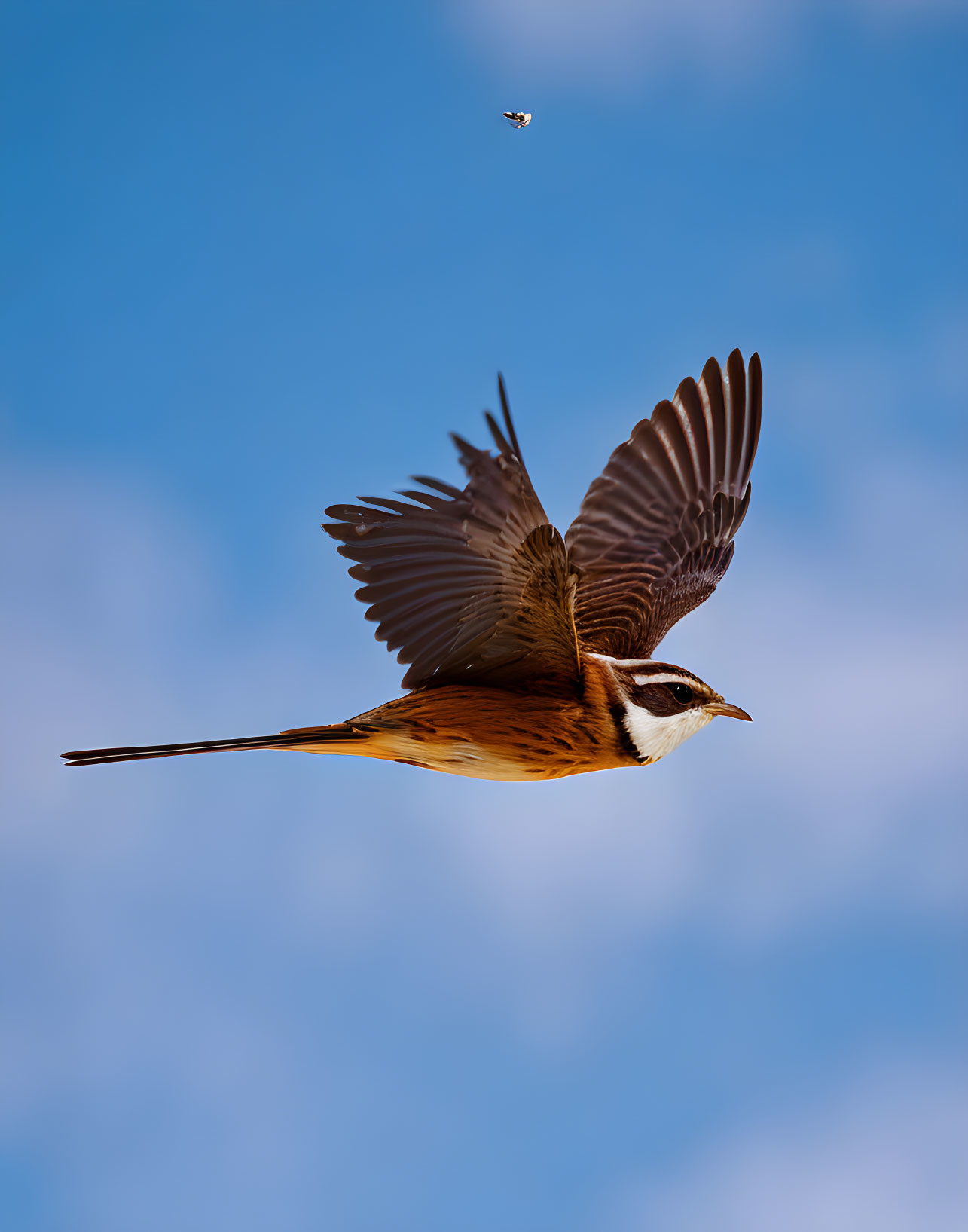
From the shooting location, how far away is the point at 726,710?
539 centimetres

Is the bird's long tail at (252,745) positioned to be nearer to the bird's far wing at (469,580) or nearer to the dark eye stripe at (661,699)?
the bird's far wing at (469,580)

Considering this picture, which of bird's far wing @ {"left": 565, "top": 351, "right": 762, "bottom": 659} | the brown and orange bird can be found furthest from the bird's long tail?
bird's far wing @ {"left": 565, "top": 351, "right": 762, "bottom": 659}

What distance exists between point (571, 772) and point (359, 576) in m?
1.26

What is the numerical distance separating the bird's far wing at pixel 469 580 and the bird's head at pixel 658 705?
0.30m

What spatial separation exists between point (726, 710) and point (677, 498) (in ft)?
7.08

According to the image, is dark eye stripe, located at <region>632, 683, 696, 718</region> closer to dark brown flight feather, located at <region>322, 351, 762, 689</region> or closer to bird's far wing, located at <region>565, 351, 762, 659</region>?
dark brown flight feather, located at <region>322, 351, 762, 689</region>

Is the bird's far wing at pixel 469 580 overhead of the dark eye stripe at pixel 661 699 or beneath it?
overhead

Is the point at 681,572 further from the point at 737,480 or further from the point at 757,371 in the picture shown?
the point at 757,371

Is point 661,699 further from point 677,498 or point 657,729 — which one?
point 677,498

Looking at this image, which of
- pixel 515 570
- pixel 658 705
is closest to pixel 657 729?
pixel 658 705

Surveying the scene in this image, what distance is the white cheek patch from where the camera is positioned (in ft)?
16.4

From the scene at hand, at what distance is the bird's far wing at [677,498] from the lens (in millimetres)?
6875

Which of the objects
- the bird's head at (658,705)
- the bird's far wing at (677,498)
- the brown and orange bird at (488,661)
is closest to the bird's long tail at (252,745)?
the brown and orange bird at (488,661)

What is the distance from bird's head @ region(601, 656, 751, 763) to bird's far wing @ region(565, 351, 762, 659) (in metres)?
1.47
